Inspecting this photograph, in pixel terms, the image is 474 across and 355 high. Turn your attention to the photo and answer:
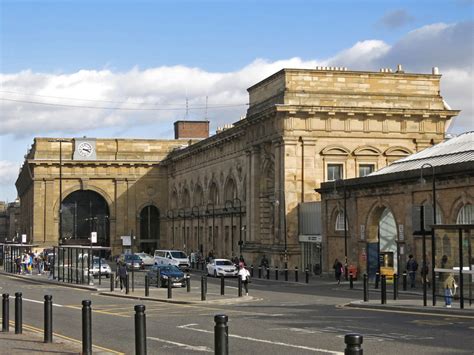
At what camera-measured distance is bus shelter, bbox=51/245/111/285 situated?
50.6 metres

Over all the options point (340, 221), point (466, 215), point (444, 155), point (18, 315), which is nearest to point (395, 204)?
point (444, 155)

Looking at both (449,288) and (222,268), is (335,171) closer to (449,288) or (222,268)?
(222,268)

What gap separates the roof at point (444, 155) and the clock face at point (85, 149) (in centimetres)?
5832

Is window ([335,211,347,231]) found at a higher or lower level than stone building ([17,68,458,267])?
lower

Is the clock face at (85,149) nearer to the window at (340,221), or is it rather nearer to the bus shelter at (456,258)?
the window at (340,221)

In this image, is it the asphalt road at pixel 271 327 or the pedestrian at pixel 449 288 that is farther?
the pedestrian at pixel 449 288

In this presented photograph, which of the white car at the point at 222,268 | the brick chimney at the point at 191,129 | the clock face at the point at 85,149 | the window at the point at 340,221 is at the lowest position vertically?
the white car at the point at 222,268

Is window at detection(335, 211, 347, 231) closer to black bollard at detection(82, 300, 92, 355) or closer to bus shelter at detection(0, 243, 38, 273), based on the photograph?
bus shelter at detection(0, 243, 38, 273)

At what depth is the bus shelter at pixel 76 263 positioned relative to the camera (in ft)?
166

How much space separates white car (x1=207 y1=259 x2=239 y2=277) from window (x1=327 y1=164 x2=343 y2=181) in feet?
32.0

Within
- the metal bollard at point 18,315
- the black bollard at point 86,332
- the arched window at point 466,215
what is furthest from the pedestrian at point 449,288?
the black bollard at point 86,332

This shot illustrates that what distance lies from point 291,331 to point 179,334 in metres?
2.70

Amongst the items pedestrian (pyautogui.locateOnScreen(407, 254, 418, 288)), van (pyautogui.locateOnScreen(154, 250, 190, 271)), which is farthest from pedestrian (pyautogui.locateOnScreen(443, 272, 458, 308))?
van (pyautogui.locateOnScreen(154, 250, 190, 271))

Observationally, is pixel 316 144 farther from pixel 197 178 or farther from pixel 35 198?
pixel 35 198
